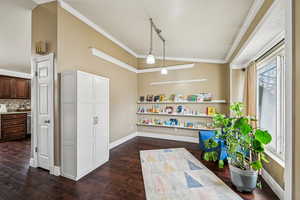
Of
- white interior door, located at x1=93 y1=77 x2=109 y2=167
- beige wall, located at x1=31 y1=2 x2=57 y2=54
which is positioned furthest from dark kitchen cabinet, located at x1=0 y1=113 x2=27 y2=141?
white interior door, located at x1=93 y1=77 x2=109 y2=167

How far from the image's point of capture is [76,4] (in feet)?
7.74

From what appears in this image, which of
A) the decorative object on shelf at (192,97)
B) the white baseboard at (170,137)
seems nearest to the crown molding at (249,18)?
the decorative object on shelf at (192,97)

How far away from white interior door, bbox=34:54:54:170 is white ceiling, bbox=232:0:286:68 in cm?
331

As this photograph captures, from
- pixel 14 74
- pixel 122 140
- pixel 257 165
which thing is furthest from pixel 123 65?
pixel 14 74

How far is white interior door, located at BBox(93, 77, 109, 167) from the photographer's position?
253 centimetres

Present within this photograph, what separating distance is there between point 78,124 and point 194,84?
3573 millimetres

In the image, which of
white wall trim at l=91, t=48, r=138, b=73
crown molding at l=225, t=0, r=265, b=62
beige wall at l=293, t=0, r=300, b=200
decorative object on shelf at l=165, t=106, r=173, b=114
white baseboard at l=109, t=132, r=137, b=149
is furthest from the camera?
decorative object on shelf at l=165, t=106, r=173, b=114

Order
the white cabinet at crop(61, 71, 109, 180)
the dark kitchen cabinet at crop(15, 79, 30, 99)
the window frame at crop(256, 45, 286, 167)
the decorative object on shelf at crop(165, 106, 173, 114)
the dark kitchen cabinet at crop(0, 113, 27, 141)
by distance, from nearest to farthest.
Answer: the window frame at crop(256, 45, 286, 167) < the white cabinet at crop(61, 71, 109, 180) < the dark kitchen cabinet at crop(0, 113, 27, 141) < the decorative object on shelf at crop(165, 106, 173, 114) < the dark kitchen cabinet at crop(15, 79, 30, 99)

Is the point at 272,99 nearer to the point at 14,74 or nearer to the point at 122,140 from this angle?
the point at 122,140

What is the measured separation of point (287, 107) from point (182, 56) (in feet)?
11.3

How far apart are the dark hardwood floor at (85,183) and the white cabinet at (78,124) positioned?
209mm

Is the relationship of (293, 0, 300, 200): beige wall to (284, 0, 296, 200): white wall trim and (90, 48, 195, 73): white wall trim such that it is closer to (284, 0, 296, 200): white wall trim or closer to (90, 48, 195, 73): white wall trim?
(284, 0, 296, 200): white wall trim

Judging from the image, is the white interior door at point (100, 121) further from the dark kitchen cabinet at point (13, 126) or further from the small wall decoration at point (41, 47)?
the dark kitchen cabinet at point (13, 126)

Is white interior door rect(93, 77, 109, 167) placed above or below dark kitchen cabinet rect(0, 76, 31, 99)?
below
